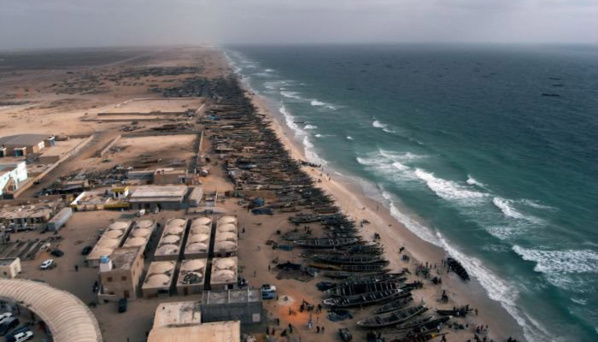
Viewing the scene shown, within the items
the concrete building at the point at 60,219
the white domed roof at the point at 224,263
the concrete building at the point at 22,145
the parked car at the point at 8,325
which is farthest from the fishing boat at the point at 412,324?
the concrete building at the point at 22,145

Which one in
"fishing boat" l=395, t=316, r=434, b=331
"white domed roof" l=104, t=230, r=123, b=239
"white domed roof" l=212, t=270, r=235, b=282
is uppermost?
"white domed roof" l=104, t=230, r=123, b=239

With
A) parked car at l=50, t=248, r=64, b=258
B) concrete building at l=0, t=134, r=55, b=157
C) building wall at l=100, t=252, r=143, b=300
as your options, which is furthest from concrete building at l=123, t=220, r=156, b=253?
concrete building at l=0, t=134, r=55, b=157

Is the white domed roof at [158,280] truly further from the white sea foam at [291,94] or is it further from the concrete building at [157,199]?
the white sea foam at [291,94]

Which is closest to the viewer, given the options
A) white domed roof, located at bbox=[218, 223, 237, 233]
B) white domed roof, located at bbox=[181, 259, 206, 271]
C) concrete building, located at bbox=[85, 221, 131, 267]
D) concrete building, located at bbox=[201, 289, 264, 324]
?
concrete building, located at bbox=[201, 289, 264, 324]

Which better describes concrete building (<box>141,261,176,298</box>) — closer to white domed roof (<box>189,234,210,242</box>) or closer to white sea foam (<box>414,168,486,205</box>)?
Result: white domed roof (<box>189,234,210,242</box>)

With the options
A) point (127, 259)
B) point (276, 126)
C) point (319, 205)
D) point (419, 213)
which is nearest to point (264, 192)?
point (319, 205)

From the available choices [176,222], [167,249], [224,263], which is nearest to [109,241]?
[167,249]

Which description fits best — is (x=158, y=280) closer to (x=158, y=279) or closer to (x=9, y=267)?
(x=158, y=279)
